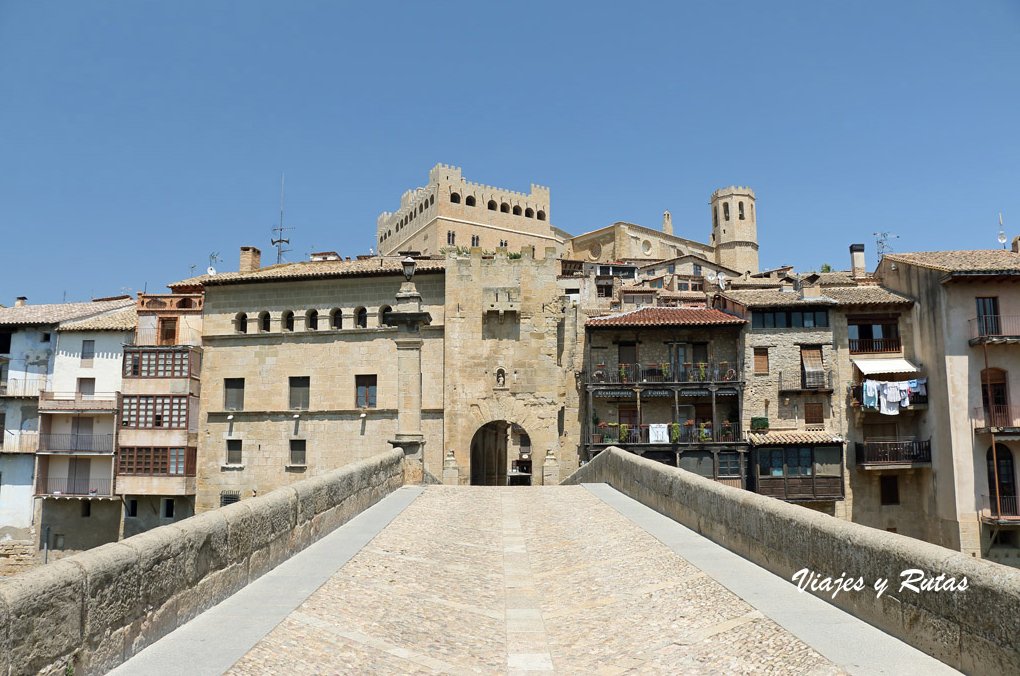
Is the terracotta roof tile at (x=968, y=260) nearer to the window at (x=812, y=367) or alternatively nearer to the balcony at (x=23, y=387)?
the window at (x=812, y=367)

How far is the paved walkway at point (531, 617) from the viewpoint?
6.33m

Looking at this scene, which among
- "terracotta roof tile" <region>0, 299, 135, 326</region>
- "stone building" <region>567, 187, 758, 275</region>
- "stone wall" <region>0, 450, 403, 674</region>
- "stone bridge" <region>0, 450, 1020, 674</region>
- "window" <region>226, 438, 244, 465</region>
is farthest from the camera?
"stone building" <region>567, 187, 758, 275</region>

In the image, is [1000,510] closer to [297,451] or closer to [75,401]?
[297,451]

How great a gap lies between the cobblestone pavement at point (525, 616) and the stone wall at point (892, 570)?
78 centimetres

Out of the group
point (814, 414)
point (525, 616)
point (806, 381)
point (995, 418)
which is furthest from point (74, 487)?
point (995, 418)

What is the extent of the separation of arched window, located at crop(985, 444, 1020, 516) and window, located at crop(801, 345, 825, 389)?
7476 mm

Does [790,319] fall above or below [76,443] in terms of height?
above

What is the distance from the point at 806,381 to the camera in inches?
1484

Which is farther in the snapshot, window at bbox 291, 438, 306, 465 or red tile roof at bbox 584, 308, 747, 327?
red tile roof at bbox 584, 308, 747, 327

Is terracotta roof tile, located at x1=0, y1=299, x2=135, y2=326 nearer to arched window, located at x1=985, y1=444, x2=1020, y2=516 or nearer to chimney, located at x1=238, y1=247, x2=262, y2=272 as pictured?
chimney, located at x1=238, y1=247, x2=262, y2=272

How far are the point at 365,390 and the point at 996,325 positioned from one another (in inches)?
1101

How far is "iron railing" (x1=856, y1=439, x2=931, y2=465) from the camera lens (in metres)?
36.2

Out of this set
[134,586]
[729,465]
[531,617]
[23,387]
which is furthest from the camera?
[23,387]

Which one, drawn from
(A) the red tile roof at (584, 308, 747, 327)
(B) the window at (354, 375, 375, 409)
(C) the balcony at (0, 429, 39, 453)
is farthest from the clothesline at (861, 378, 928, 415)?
(C) the balcony at (0, 429, 39, 453)
